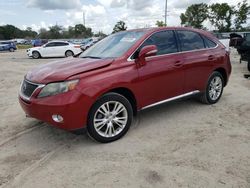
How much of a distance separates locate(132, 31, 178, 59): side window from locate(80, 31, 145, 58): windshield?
0.66ft

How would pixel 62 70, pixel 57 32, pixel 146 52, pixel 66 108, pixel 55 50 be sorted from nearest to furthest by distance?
pixel 66 108, pixel 62 70, pixel 146 52, pixel 55 50, pixel 57 32

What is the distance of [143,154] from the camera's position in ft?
12.2

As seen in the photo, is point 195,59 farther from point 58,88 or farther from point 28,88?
point 28,88

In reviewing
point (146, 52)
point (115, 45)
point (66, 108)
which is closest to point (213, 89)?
point (146, 52)

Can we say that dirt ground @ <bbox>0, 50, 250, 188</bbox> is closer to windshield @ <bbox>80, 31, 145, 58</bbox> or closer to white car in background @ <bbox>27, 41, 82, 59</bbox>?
windshield @ <bbox>80, 31, 145, 58</bbox>

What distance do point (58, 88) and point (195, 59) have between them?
2.75 meters

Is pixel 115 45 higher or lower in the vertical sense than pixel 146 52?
higher

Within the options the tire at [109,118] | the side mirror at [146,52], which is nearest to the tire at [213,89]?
the side mirror at [146,52]

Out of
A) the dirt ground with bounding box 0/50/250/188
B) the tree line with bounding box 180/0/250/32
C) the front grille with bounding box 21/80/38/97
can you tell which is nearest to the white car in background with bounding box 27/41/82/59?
the dirt ground with bounding box 0/50/250/188

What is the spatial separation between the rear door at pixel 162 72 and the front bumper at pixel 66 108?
104cm

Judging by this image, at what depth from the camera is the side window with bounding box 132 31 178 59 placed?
15.2 ft

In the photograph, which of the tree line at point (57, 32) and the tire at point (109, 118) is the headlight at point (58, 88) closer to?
the tire at point (109, 118)

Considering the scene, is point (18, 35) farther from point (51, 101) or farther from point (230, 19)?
point (51, 101)

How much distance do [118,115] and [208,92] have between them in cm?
241
